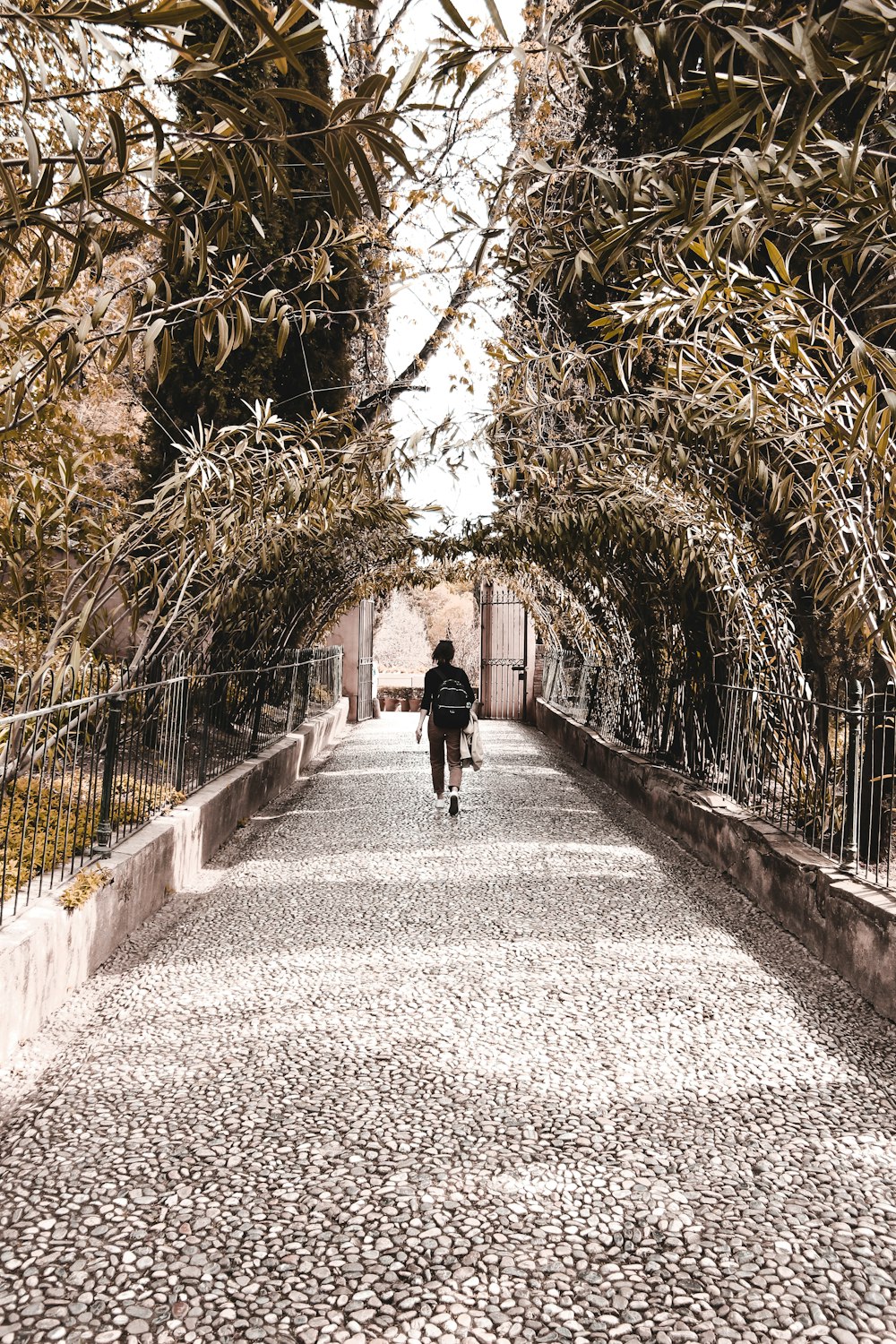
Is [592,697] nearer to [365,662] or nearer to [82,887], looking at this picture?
[365,662]

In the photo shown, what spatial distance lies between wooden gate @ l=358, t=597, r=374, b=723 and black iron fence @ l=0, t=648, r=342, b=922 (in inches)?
362

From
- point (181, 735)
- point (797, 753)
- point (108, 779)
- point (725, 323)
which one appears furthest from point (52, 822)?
point (797, 753)

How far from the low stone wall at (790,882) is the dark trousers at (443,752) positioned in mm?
1460

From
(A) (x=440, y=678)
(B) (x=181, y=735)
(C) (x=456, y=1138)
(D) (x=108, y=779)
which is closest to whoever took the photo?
(C) (x=456, y=1138)

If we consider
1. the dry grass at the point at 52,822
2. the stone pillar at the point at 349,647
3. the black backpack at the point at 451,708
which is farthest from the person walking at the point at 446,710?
the stone pillar at the point at 349,647

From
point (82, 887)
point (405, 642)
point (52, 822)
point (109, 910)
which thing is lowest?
point (109, 910)

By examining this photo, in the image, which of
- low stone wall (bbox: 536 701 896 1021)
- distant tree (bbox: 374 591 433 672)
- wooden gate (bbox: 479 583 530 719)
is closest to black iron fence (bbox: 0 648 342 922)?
low stone wall (bbox: 536 701 896 1021)

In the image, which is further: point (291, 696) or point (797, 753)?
point (291, 696)

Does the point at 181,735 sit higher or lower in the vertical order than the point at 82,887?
higher

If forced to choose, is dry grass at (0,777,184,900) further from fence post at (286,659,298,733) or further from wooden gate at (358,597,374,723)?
wooden gate at (358,597,374,723)

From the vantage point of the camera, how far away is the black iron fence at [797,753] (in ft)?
14.5

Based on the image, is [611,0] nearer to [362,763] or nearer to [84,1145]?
[84,1145]

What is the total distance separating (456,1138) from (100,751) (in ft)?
9.53

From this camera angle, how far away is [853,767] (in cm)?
443
